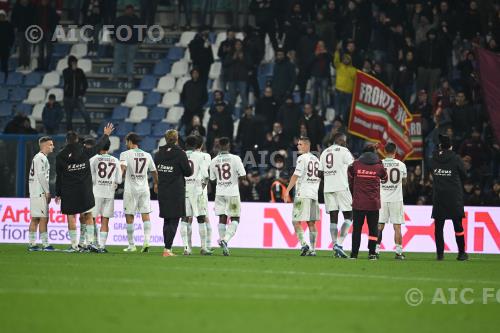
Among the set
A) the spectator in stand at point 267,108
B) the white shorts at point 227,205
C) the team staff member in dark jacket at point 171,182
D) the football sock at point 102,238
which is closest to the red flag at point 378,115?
the spectator in stand at point 267,108

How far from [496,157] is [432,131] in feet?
6.03

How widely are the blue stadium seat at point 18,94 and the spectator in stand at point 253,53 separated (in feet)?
24.9

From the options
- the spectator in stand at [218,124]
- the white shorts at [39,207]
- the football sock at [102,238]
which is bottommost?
the football sock at [102,238]

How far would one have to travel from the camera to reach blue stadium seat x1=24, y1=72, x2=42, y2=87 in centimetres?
3784

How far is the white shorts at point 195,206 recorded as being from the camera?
23.5m

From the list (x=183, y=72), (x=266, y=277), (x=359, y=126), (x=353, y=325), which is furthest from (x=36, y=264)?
(x=183, y=72)

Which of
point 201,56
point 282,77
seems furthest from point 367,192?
point 201,56

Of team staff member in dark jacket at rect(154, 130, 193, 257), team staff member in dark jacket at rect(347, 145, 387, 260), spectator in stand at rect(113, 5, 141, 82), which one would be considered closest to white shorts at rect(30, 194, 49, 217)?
team staff member in dark jacket at rect(154, 130, 193, 257)

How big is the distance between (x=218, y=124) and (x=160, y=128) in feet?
16.1

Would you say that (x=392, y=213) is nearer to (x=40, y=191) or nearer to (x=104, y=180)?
(x=104, y=180)

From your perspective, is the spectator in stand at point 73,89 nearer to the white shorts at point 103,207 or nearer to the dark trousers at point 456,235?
the white shorts at point 103,207

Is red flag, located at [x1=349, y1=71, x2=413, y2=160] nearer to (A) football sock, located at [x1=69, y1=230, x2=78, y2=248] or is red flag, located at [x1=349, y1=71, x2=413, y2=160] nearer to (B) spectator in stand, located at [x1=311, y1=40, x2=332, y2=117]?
(B) spectator in stand, located at [x1=311, y1=40, x2=332, y2=117]

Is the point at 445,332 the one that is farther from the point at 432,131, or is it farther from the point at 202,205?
the point at 432,131

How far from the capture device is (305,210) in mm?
23672
